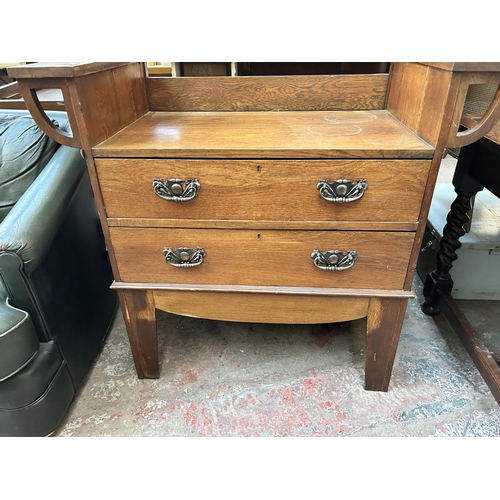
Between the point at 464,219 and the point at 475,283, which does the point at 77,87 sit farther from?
the point at 475,283

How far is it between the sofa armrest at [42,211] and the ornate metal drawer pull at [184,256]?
1.05 feet

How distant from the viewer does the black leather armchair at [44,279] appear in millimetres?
972

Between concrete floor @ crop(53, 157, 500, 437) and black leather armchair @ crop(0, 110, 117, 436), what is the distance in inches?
5.6

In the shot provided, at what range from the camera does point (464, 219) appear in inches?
54.0

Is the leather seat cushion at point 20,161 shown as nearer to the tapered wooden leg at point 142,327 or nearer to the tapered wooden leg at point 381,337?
the tapered wooden leg at point 142,327

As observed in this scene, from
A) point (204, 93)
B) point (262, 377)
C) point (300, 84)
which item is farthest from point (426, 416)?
point (204, 93)

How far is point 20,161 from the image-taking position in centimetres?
129

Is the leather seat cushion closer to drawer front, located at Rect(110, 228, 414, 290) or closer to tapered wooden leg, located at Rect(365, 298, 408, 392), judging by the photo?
drawer front, located at Rect(110, 228, 414, 290)

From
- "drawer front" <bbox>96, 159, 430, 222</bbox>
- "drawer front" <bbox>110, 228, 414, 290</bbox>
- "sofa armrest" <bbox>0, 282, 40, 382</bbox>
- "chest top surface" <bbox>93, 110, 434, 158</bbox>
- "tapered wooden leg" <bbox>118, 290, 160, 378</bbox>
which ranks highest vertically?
"chest top surface" <bbox>93, 110, 434, 158</bbox>

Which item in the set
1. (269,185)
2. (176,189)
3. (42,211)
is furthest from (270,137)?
(42,211)

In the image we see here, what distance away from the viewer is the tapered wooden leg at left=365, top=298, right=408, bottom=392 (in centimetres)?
109

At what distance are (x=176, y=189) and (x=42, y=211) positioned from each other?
0.39 metres

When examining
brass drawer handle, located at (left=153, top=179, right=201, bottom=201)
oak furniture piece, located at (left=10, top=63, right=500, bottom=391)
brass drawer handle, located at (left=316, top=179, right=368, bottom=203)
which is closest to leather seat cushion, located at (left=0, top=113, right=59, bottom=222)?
oak furniture piece, located at (left=10, top=63, right=500, bottom=391)

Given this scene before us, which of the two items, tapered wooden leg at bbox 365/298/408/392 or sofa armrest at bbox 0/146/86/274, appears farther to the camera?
tapered wooden leg at bbox 365/298/408/392
